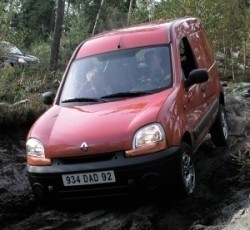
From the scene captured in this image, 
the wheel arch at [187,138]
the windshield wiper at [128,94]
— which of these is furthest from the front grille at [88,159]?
the windshield wiper at [128,94]

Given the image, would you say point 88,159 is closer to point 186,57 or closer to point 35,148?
point 35,148

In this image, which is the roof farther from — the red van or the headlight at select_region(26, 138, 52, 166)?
the headlight at select_region(26, 138, 52, 166)

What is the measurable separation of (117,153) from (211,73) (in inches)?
129

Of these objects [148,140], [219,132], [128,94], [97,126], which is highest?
[128,94]

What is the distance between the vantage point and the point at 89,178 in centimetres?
499

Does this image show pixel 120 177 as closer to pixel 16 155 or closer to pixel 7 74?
pixel 16 155

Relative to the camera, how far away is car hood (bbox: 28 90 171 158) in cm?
498

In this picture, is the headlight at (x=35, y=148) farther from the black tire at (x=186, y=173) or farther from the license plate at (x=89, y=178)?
the black tire at (x=186, y=173)

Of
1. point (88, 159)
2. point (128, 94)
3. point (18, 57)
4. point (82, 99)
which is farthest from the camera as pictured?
point (18, 57)

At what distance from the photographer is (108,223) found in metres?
5.07

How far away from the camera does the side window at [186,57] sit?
662 cm

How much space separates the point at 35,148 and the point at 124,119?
981mm

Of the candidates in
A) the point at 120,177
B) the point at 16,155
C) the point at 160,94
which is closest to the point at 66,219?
the point at 120,177

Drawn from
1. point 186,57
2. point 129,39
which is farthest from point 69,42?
A: point 129,39
